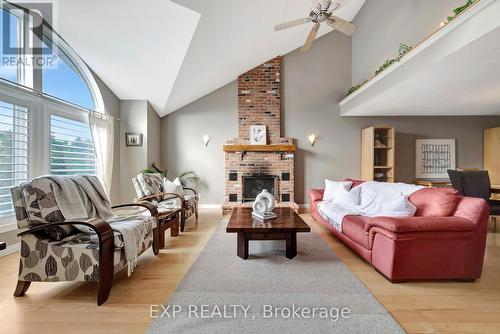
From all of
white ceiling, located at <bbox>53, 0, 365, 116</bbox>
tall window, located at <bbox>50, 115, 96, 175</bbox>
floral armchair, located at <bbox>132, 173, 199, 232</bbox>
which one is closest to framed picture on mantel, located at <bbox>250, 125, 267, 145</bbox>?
white ceiling, located at <bbox>53, 0, 365, 116</bbox>

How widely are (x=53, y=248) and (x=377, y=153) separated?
6073mm

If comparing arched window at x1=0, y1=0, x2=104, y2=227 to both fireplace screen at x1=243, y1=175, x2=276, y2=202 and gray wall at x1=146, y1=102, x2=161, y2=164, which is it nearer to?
gray wall at x1=146, y1=102, x2=161, y2=164

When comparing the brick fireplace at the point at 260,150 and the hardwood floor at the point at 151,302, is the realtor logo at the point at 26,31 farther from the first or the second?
the brick fireplace at the point at 260,150

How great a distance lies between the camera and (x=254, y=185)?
18.7 ft

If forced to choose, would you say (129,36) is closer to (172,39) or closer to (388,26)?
(172,39)

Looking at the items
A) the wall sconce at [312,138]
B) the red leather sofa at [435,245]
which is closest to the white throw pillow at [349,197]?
the red leather sofa at [435,245]

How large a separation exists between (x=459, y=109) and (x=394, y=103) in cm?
165

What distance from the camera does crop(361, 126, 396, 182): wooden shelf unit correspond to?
17.8 ft

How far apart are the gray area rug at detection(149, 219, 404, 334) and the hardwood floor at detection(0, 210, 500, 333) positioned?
144 millimetres

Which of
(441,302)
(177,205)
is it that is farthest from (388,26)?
(177,205)

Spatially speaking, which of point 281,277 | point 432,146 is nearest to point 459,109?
point 432,146

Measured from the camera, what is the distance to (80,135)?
162 inches

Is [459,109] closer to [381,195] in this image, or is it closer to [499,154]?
[499,154]

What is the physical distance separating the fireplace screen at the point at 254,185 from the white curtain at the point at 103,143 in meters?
2.78
